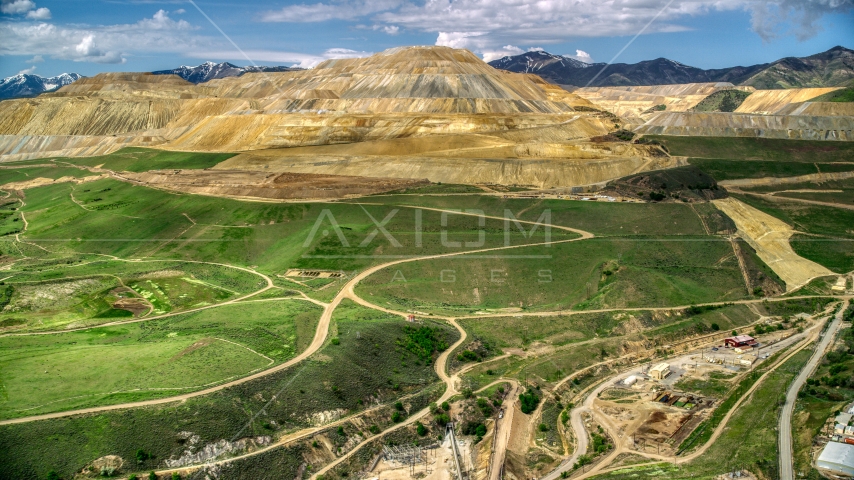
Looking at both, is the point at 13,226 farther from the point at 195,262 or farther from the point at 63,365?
the point at 63,365

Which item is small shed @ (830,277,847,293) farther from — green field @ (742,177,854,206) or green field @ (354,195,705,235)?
green field @ (742,177,854,206)

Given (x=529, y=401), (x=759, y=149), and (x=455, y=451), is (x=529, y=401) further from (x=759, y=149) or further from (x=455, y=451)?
(x=759, y=149)

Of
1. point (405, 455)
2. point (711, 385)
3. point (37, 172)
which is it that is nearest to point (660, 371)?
point (711, 385)

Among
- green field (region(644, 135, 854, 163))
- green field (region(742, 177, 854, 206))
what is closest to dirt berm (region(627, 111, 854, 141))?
green field (region(644, 135, 854, 163))

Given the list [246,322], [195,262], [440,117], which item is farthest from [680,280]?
[440,117]

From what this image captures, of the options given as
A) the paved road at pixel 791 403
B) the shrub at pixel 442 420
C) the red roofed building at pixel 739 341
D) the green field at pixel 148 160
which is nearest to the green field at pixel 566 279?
the red roofed building at pixel 739 341
